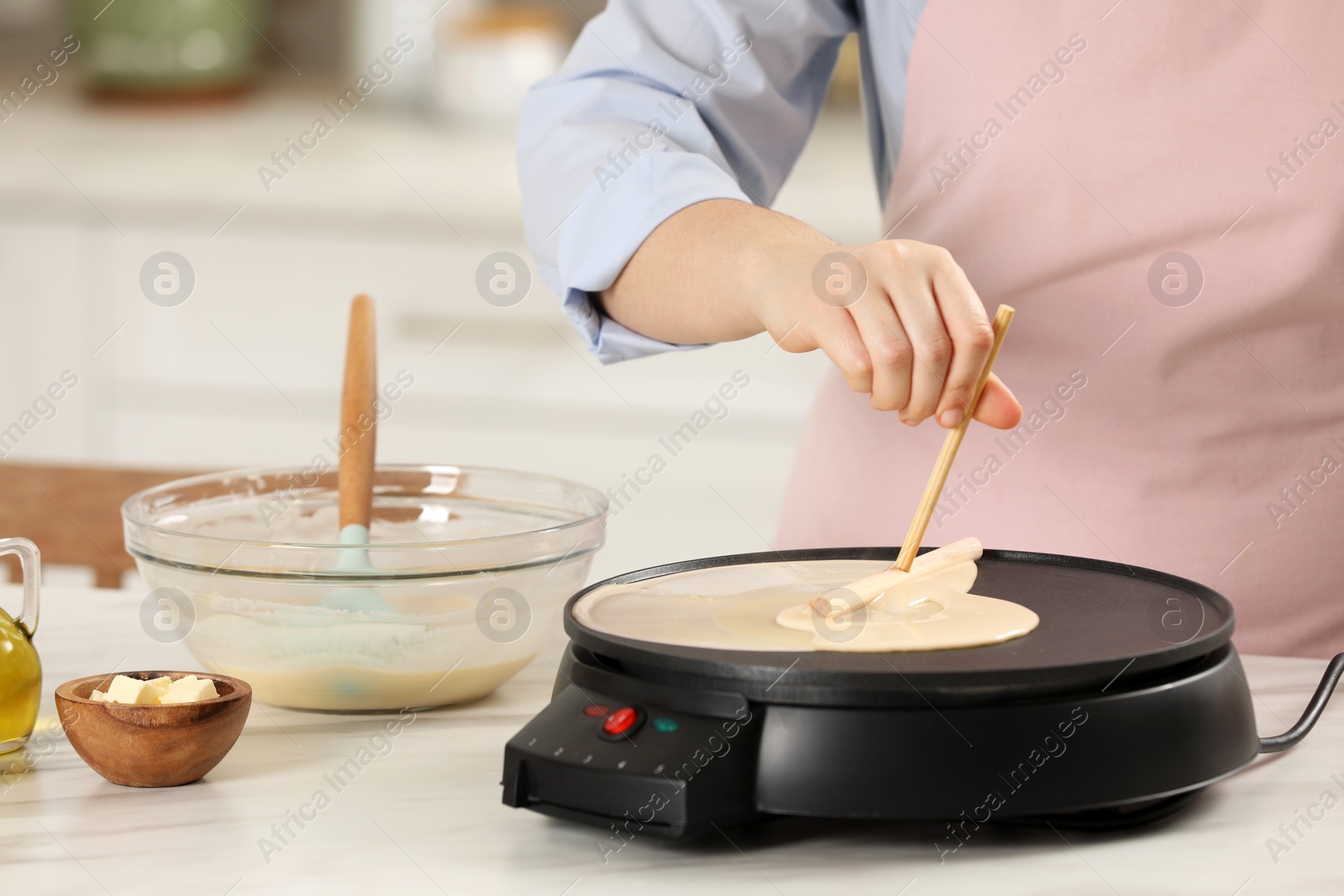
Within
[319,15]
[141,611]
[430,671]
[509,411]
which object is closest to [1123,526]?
[430,671]

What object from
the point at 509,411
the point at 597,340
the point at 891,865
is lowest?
the point at 509,411

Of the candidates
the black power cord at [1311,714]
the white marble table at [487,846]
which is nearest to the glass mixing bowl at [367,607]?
the white marble table at [487,846]

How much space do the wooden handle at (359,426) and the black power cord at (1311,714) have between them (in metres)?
0.44

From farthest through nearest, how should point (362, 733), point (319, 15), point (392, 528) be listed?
point (319, 15), point (392, 528), point (362, 733)

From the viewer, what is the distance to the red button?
0.52 m

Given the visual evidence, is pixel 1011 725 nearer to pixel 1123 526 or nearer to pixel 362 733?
pixel 362 733

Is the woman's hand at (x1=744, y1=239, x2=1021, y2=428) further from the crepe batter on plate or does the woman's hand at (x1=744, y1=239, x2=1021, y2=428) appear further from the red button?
the red button

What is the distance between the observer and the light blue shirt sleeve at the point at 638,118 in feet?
2.76

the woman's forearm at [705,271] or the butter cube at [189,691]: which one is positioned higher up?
the woman's forearm at [705,271]

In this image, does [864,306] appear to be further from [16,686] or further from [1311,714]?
[16,686]

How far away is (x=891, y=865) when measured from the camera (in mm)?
525

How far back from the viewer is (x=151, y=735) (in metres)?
0.57

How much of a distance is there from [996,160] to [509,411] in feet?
3.78

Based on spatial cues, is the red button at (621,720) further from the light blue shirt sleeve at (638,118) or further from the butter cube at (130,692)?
the light blue shirt sleeve at (638,118)
